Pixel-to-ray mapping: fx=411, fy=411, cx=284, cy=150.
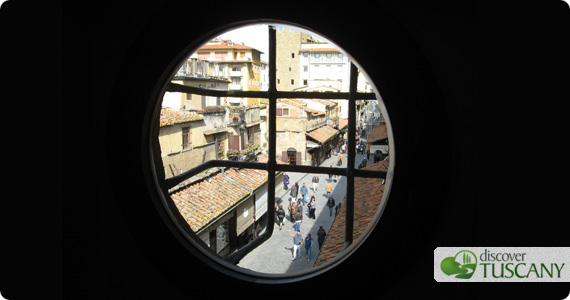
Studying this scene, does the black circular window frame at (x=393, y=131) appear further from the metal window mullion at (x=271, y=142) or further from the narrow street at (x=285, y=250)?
the narrow street at (x=285, y=250)

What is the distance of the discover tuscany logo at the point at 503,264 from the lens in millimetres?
1070

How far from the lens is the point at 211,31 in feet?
3.90

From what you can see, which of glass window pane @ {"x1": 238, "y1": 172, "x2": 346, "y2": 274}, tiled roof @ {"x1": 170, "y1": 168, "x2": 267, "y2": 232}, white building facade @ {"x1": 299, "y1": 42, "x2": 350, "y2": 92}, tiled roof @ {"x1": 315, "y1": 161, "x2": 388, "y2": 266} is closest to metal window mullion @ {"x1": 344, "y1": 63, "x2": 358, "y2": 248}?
tiled roof @ {"x1": 315, "y1": 161, "x2": 388, "y2": 266}

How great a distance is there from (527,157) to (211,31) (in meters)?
0.92

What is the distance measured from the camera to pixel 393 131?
3.47 feet

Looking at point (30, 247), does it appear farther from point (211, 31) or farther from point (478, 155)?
point (478, 155)

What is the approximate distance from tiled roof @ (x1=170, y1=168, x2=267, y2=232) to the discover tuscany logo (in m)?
6.40

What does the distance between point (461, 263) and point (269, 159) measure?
0.63 metres

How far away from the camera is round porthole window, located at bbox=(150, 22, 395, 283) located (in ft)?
4.25

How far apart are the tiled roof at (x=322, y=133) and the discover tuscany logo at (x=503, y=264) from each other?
16.5m

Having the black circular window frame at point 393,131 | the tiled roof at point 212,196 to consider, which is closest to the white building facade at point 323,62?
the tiled roof at point 212,196

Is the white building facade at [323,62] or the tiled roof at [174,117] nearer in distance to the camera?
the tiled roof at [174,117]

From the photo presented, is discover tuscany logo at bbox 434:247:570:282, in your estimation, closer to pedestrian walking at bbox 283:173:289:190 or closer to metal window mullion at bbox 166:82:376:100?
metal window mullion at bbox 166:82:376:100
